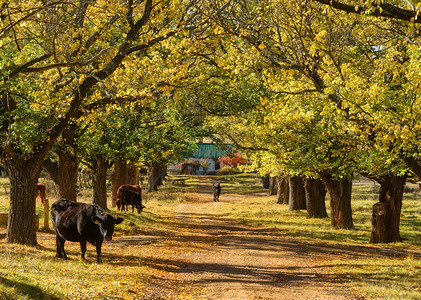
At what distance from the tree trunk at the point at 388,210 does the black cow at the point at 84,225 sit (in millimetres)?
13202

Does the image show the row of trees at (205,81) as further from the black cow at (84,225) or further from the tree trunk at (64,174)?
the black cow at (84,225)

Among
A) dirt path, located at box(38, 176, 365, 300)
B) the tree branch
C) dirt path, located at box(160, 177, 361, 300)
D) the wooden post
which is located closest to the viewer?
the tree branch

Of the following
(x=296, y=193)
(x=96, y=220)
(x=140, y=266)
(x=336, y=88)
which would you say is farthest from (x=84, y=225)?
(x=296, y=193)

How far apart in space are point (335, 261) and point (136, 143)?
12.7 metres

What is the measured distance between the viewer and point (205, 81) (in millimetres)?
26984

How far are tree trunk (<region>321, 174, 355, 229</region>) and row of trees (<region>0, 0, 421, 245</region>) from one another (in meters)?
1.07

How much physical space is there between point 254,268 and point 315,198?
1834cm

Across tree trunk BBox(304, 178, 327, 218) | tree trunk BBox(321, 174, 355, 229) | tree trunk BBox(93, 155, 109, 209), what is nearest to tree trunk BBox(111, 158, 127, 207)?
tree trunk BBox(93, 155, 109, 209)

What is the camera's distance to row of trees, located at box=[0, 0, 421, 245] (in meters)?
14.2

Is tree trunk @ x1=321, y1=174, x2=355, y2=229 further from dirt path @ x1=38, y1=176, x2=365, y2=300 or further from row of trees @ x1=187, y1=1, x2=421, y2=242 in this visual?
dirt path @ x1=38, y1=176, x2=365, y2=300

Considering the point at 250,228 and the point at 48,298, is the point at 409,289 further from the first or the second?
the point at 250,228

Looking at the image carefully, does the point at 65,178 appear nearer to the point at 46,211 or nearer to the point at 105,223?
the point at 46,211

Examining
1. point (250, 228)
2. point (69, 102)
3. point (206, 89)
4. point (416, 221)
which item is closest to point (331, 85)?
point (69, 102)

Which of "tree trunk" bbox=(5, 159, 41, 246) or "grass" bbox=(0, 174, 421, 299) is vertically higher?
"tree trunk" bbox=(5, 159, 41, 246)
